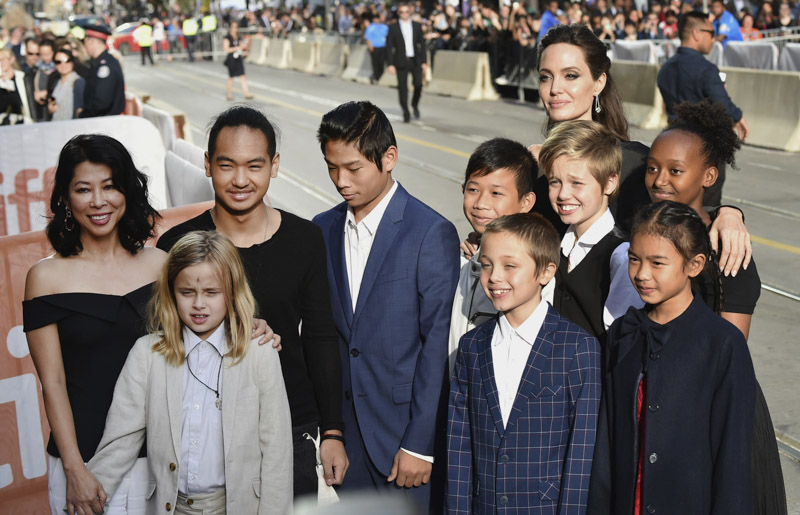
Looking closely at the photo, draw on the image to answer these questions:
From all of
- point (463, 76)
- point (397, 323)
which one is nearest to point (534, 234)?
point (397, 323)

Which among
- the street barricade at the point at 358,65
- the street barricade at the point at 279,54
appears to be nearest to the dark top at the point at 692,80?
the street barricade at the point at 358,65

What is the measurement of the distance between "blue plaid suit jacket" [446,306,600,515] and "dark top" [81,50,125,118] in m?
9.65

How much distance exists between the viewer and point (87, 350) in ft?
9.88

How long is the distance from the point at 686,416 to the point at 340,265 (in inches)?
52.4

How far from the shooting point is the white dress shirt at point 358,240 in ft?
10.7

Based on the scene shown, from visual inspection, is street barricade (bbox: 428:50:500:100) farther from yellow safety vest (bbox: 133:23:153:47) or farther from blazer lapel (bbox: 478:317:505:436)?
yellow safety vest (bbox: 133:23:153:47)

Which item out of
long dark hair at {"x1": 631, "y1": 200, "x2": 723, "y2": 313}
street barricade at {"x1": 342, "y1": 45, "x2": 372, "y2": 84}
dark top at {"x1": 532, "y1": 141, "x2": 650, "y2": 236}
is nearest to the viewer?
long dark hair at {"x1": 631, "y1": 200, "x2": 723, "y2": 313}

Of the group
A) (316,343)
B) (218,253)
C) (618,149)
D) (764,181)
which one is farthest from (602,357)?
(764,181)

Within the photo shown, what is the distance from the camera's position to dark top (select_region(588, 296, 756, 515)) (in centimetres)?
257

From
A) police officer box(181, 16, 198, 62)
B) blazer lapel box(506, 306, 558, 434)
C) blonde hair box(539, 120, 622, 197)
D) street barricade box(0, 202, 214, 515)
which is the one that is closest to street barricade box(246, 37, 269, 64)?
police officer box(181, 16, 198, 62)

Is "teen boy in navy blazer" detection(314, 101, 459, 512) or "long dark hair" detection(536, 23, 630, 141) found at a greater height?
"long dark hair" detection(536, 23, 630, 141)

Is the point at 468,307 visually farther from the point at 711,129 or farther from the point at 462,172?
the point at 462,172

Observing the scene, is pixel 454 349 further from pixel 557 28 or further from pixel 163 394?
pixel 557 28

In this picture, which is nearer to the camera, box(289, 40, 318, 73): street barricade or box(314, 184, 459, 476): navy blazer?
box(314, 184, 459, 476): navy blazer
